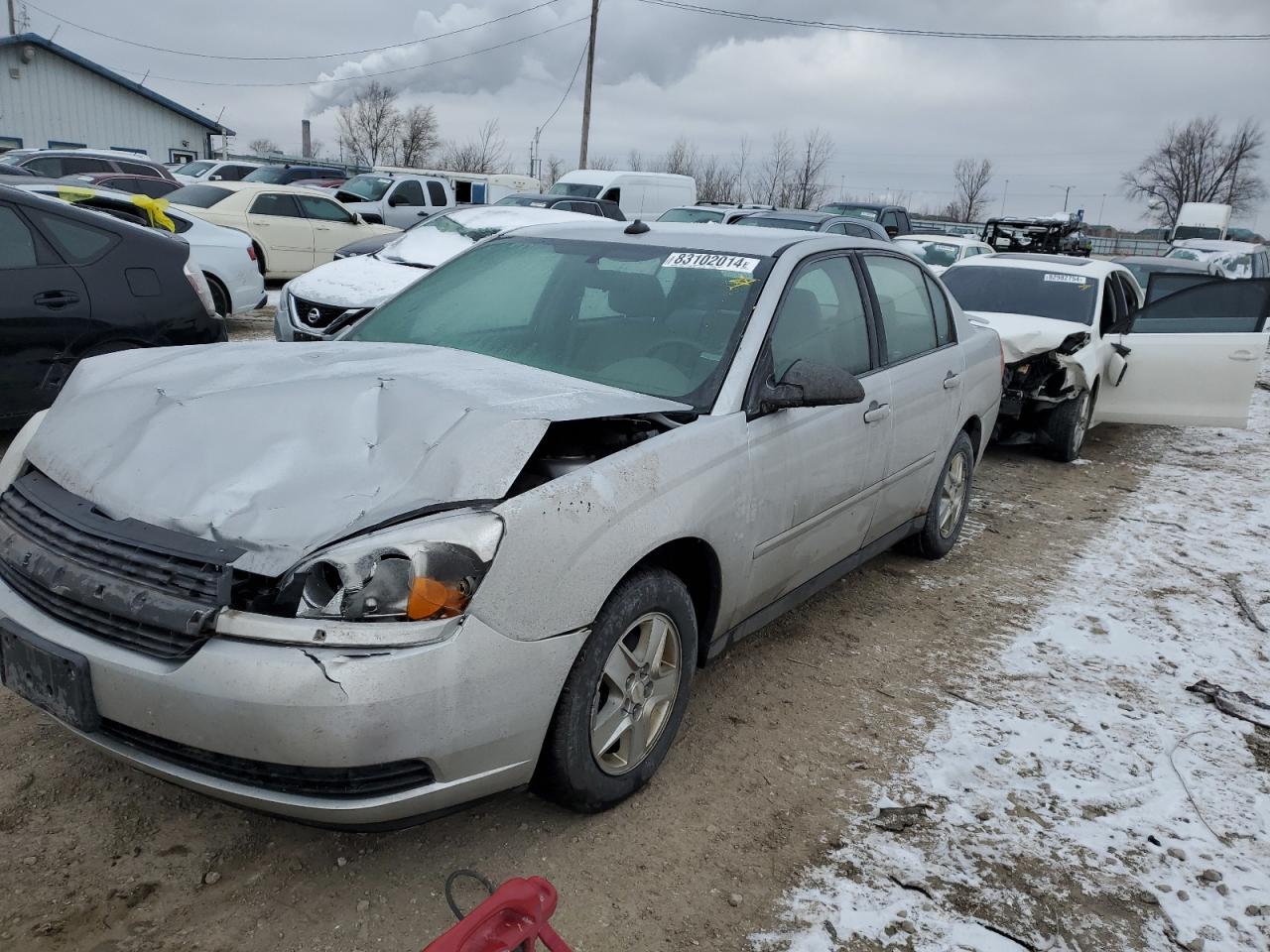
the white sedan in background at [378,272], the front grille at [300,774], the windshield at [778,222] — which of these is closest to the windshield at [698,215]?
the windshield at [778,222]

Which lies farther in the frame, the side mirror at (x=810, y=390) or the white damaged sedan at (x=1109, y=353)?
the white damaged sedan at (x=1109, y=353)

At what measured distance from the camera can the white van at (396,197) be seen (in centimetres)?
1936

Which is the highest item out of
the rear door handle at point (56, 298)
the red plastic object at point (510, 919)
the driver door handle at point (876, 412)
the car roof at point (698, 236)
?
the car roof at point (698, 236)

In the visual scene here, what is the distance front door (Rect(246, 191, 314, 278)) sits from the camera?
48.1ft

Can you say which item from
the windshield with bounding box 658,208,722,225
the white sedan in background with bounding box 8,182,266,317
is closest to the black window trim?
the white sedan in background with bounding box 8,182,266,317

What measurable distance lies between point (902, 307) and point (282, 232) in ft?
41.2

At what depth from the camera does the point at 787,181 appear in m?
50.1

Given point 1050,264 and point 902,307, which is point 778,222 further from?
point 902,307

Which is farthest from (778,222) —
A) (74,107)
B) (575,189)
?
(74,107)

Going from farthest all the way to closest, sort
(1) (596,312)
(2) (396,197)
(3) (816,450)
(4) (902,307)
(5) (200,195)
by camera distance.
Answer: (2) (396,197)
(5) (200,195)
(4) (902,307)
(1) (596,312)
(3) (816,450)

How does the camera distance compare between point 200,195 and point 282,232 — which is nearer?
point 282,232

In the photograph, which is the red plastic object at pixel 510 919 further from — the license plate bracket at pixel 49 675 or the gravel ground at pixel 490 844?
the license plate bracket at pixel 49 675

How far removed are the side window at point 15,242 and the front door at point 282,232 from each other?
949cm

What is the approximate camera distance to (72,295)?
5.60m
